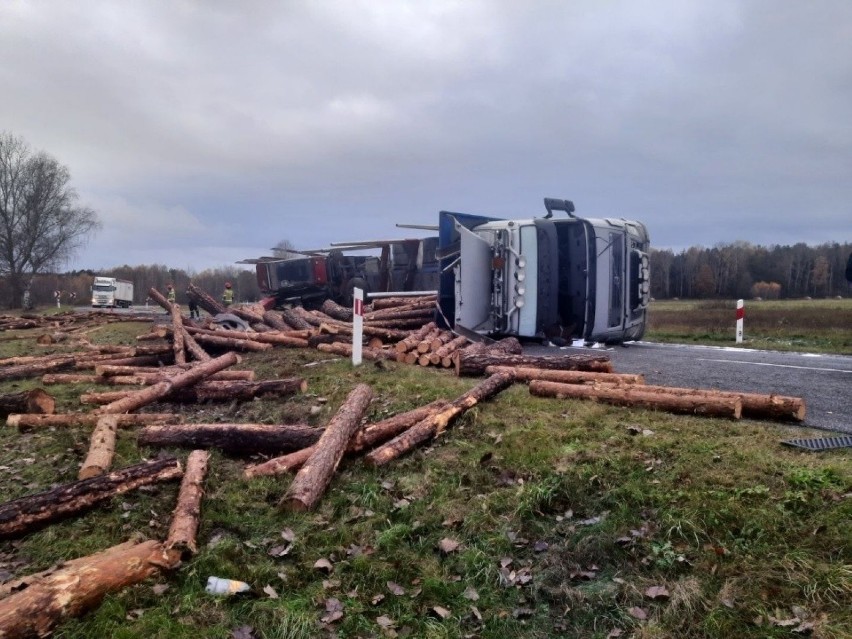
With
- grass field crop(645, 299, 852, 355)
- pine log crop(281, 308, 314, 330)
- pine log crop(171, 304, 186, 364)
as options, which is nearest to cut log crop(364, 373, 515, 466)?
pine log crop(171, 304, 186, 364)

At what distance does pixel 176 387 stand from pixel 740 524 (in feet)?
23.0

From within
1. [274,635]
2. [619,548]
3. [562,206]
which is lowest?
[274,635]

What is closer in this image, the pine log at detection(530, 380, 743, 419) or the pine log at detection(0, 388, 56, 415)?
the pine log at detection(530, 380, 743, 419)

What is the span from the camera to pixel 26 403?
7.15 m

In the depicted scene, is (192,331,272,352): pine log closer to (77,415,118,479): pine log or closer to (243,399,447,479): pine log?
(77,415,118,479): pine log

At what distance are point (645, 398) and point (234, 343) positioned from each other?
30.0 ft

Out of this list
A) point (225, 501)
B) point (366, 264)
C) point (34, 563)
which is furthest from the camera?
point (366, 264)

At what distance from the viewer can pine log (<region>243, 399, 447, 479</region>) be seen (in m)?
5.05

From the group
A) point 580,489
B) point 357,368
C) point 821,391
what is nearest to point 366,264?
point 357,368

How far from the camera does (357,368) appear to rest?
29.7 feet

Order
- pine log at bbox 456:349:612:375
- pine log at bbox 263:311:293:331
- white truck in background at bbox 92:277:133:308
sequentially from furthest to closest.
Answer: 1. white truck in background at bbox 92:277:133:308
2. pine log at bbox 263:311:293:331
3. pine log at bbox 456:349:612:375

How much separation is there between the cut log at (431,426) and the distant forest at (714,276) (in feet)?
170

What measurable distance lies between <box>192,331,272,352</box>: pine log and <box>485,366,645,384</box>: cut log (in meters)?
6.29

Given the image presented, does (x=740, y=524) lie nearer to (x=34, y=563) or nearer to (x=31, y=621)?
(x=31, y=621)
